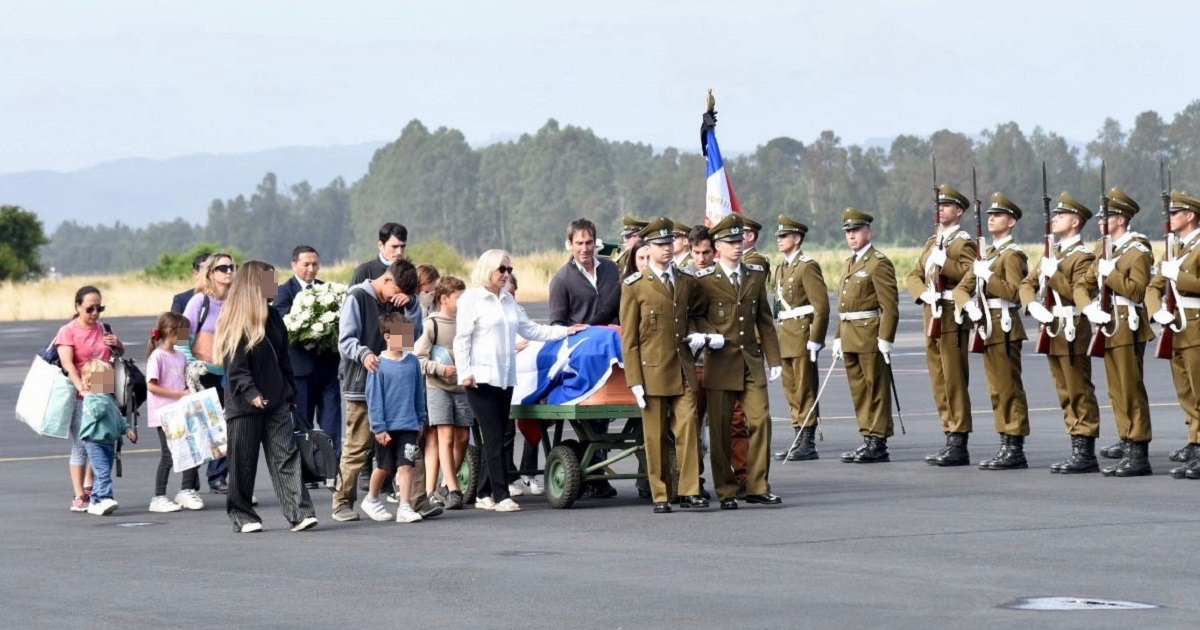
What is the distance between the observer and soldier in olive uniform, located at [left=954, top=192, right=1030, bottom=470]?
16250 millimetres

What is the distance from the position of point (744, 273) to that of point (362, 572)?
4374mm

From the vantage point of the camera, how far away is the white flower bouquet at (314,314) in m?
15.3

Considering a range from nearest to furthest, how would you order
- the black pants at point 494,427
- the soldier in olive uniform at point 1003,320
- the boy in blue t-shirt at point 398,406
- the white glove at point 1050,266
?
the boy in blue t-shirt at point 398,406, the black pants at point 494,427, the white glove at point 1050,266, the soldier in olive uniform at point 1003,320

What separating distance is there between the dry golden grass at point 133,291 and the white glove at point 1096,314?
44824 mm

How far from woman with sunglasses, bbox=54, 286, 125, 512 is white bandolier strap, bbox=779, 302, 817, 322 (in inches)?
240

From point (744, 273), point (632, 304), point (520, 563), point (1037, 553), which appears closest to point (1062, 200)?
point (744, 273)

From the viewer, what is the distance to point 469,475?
1469 centimetres

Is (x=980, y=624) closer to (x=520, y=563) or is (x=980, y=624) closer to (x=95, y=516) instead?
(x=520, y=563)

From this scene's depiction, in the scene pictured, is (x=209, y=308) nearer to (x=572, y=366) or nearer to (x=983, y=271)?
(x=572, y=366)

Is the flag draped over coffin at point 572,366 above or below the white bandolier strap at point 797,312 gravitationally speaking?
below

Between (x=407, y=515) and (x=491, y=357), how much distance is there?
1.24 m

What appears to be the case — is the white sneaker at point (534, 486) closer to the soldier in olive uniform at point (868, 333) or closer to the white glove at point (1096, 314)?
the soldier in olive uniform at point (868, 333)

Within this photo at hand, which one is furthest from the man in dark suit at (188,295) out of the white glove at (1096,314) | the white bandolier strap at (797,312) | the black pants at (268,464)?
the white glove at (1096,314)

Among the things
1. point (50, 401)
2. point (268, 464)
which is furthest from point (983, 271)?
point (50, 401)
